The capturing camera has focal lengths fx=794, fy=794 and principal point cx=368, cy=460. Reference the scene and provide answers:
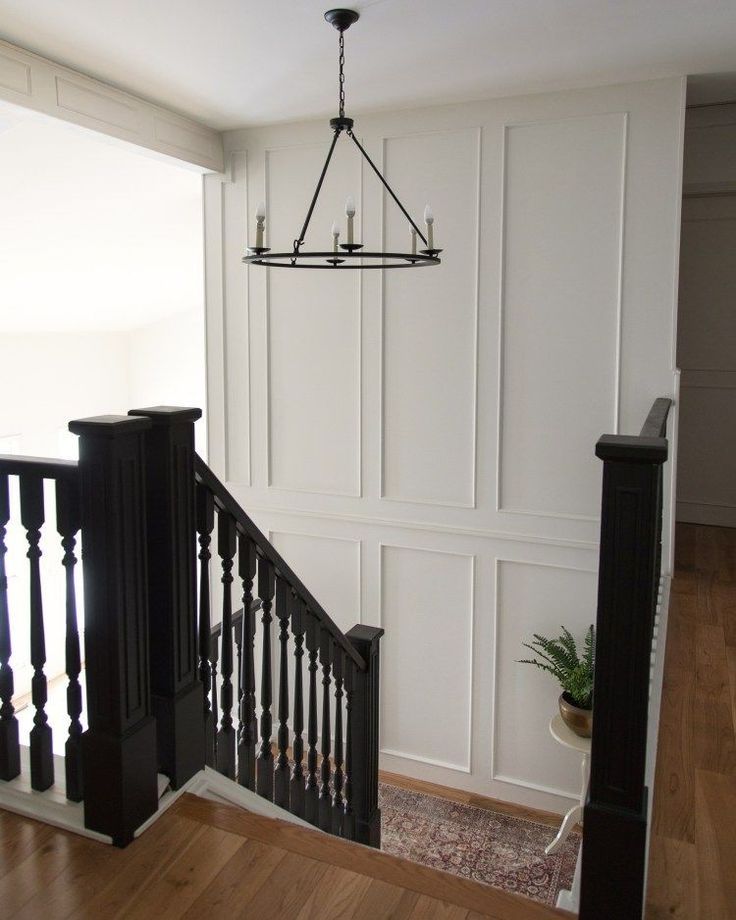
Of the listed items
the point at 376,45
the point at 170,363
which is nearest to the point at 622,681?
the point at 376,45

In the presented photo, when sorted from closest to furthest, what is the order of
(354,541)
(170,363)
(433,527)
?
(433,527) → (354,541) → (170,363)

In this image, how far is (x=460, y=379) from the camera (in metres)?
4.47

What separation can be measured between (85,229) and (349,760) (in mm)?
3750

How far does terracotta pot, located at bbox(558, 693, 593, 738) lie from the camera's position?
3.82 metres

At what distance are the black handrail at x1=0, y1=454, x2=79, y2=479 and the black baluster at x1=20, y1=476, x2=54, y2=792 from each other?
2 cm

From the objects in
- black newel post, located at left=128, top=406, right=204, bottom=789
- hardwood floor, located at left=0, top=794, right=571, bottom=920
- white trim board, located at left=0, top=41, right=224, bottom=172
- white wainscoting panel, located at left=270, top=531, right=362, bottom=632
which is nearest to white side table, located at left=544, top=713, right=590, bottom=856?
white wainscoting panel, located at left=270, top=531, right=362, bottom=632

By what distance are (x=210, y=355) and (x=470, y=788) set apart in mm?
3124

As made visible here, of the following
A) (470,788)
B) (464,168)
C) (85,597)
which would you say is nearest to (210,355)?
(464,168)

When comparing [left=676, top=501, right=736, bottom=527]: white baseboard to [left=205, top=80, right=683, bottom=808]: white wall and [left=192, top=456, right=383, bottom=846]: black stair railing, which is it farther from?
[left=192, top=456, right=383, bottom=846]: black stair railing

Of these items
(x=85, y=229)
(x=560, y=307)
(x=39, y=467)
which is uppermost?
(x=85, y=229)

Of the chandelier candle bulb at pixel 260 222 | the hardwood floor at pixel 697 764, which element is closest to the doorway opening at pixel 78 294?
the chandelier candle bulb at pixel 260 222

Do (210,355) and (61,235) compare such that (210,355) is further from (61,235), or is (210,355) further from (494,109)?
(494,109)

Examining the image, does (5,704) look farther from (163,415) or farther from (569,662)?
(569,662)

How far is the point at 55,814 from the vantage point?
6.16 ft
